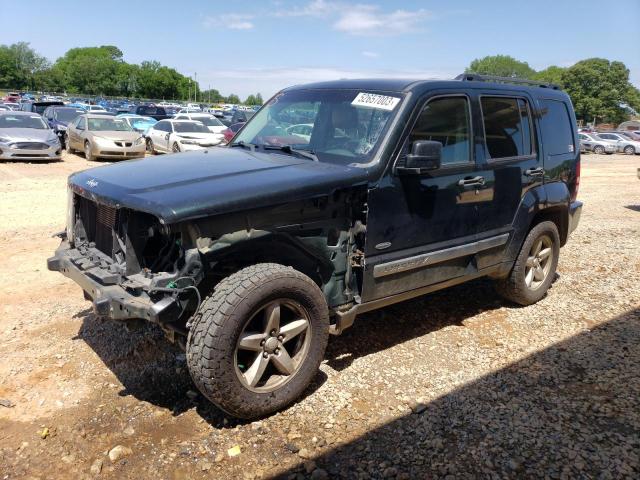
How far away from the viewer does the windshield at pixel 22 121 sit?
15852mm

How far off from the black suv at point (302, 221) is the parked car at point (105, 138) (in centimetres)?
1298

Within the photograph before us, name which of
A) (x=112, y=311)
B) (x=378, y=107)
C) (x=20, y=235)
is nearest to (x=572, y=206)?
(x=378, y=107)

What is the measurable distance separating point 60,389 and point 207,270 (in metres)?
1.47

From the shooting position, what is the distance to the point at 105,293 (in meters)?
3.12

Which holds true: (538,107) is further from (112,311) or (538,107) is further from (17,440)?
(17,440)

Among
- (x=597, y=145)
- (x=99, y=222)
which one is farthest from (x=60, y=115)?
(x=597, y=145)

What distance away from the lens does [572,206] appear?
18.4ft

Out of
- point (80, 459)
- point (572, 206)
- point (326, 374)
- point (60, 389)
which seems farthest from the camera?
point (572, 206)

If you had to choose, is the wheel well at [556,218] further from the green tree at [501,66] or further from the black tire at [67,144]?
the green tree at [501,66]

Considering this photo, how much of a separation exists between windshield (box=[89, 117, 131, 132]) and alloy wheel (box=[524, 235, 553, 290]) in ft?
50.4

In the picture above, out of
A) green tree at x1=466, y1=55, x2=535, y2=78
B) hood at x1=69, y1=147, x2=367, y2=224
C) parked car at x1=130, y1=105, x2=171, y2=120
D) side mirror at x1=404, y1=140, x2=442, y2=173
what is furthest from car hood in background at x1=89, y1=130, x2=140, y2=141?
green tree at x1=466, y1=55, x2=535, y2=78

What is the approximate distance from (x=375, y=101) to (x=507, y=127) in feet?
4.74

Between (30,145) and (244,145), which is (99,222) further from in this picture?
(30,145)

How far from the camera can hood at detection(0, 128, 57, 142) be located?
15.0m
